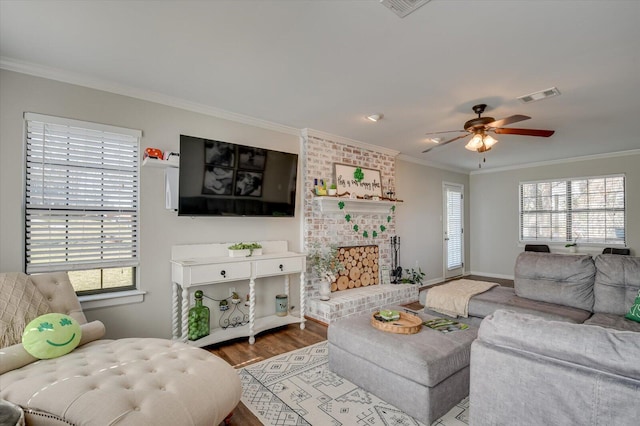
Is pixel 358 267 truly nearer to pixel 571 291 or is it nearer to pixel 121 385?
pixel 571 291

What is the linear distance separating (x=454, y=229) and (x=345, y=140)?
3.81 meters

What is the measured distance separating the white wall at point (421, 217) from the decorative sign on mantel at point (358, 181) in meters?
0.75

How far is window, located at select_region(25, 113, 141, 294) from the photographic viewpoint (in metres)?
2.56

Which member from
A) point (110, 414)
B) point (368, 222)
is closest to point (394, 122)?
point (368, 222)

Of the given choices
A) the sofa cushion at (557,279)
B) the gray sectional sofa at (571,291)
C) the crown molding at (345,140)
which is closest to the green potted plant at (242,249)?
the crown molding at (345,140)

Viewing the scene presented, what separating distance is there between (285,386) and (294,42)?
102 inches

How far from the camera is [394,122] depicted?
3.92m

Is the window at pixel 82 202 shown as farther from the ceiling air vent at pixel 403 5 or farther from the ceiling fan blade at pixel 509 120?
the ceiling fan blade at pixel 509 120

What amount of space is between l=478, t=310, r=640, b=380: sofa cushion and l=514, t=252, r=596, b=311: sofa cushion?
213 centimetres

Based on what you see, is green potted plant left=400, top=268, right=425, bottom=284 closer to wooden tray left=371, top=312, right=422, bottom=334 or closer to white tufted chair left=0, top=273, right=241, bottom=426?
wooden tray left=371, top=312, right=422, bottom=334

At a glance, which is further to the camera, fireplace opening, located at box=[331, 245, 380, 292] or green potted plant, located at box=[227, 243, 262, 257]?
fireplace opening, located at box=[331, 245, 380, 292]

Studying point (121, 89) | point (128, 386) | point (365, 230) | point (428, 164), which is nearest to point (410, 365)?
point (128, 386)

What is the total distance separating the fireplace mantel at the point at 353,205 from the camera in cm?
433

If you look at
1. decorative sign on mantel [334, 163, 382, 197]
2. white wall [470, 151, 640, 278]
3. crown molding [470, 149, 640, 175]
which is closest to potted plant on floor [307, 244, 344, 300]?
decorative sign on mantel [334, 163, 382, 197]
